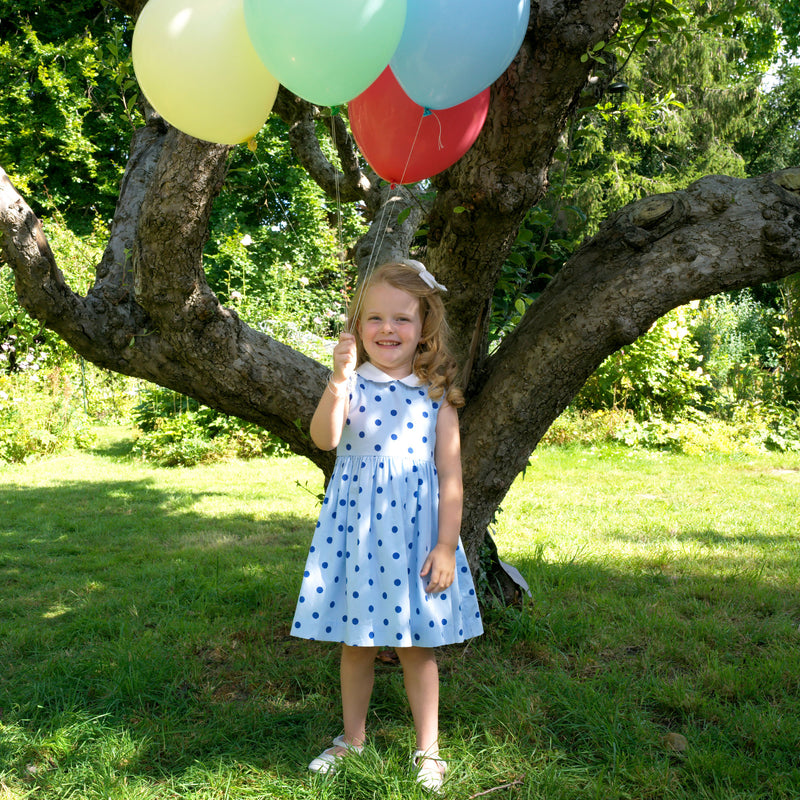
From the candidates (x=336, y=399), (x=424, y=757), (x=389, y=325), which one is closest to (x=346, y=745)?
(x=424, y=757)

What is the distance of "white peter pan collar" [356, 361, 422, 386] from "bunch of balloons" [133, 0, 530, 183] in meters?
0.72

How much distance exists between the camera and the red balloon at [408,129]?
187 cm

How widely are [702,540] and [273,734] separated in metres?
3.05

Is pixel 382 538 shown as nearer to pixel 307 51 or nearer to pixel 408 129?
pixel 408 129

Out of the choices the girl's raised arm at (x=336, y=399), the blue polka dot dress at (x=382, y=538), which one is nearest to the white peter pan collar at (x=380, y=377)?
the blue polka dot dress at (x=382, y=538)

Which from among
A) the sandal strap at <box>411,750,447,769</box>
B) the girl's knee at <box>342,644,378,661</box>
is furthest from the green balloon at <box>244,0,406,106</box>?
the sandal strap at <box>411,750,447,769</box>

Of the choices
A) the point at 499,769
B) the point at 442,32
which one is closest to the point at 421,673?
the point at 499,769

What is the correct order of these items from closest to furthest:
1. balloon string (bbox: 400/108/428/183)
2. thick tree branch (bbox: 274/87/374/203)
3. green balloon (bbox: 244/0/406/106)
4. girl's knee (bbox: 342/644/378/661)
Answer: green balloon (bbox: 244/0/406/106) < balloon string (bbox: 400/108/428/183) < girl's knee (bbox: 342/644/378/661) < thick tree branch (bbox: 274/87/374/203)

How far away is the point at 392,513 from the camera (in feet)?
6.49

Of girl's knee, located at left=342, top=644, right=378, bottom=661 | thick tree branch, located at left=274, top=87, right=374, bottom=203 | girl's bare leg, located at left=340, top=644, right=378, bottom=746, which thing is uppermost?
thick tree branch, located at left=274, top=87, right=374, bottom=203

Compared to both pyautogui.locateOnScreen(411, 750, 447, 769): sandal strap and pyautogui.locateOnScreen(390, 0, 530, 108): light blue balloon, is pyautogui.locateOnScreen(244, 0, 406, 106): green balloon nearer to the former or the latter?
pyautogui.locateOnScreen(390, 0, 530, 108): light blue balloon

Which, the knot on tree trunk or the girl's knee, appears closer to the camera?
the girl's knee

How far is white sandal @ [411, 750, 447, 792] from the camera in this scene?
185 cm

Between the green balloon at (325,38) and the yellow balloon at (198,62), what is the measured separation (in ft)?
0.31
